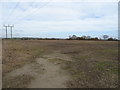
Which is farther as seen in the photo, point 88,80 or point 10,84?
point 88,80

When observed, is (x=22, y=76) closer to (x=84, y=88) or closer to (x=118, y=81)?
(x=84, y=88)

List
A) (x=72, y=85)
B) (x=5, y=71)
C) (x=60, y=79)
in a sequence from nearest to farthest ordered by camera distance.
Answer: (x=72, y=85)
(x=60, y=79)
(x=5, y=71)

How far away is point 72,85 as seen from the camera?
696 cm

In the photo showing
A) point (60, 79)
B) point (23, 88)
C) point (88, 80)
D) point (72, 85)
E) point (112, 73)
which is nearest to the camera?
point (23, 88)

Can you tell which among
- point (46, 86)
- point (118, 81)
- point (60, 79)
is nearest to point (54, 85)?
point (46, 86)

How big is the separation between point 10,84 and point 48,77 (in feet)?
6.65

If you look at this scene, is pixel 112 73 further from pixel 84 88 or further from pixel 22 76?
pixel 22 76

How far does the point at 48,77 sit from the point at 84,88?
93.9 inches

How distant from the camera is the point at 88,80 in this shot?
752 centimetres

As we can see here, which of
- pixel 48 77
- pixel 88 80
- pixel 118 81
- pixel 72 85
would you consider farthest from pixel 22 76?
pixel 118 81

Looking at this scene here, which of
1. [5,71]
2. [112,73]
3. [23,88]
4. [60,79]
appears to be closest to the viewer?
[23,88]

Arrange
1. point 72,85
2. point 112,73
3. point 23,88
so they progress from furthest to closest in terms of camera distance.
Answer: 1. point 112,73
2. point 72,85
3. point 23,88

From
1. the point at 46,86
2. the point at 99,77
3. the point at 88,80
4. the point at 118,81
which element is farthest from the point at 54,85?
the point at 118,81

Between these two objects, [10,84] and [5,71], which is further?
[5,71]
